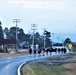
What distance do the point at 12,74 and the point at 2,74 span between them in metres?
0.72

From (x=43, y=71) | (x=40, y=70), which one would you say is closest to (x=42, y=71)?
(x=43, y=71)

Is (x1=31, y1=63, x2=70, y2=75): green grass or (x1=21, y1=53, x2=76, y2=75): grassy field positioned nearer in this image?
(x1=21, y1=53, x2=76, y2=75): grassy field

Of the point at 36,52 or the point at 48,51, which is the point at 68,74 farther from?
the point at 48,51

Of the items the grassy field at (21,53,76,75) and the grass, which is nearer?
the grassy field at (21,53,76,75)

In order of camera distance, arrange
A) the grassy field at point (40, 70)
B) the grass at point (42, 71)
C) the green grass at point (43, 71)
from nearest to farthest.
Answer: the grassy field at point (40, 70)
the grass at point (42, 71)
the green grass at point (43, 71)

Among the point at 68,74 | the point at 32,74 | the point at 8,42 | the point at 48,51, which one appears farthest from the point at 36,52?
the point at 32,74

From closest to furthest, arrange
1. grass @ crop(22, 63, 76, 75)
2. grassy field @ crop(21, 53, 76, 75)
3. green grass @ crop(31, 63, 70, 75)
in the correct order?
grassy field @ crop(21, 53, 76, 75) < grass @ crop(22, 63, 76, 75) < green grass @ crop(31, 63, 70, 75)

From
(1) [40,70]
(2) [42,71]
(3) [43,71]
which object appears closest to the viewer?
(2) [42,71]

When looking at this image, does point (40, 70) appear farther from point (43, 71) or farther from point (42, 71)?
point (42, 71)

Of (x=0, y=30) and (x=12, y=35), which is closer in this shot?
(x=0, y=30)

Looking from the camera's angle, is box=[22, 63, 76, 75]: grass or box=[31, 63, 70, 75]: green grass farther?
A: box=[31, 63, 70, 75]: green grass

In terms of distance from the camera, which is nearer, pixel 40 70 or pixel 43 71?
pixel 43 71

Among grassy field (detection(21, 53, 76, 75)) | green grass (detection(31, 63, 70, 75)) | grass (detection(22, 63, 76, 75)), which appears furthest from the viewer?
green grass (detection(31, 63, 70, 75))

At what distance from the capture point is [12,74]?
24.8 m
